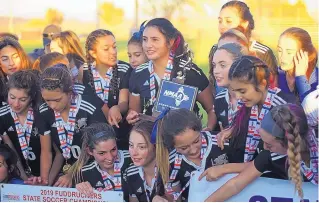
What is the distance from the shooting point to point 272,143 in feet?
11.8

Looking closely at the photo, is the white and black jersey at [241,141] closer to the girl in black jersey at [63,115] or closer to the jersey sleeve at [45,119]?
the girl in black jersey at [63,115]

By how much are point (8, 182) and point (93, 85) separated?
87cm

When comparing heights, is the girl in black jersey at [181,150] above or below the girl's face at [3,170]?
above

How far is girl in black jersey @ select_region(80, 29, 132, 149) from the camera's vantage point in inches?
157

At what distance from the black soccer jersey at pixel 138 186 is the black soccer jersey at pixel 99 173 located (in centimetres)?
3

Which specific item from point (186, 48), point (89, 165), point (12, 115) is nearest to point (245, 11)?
point (186, 48)

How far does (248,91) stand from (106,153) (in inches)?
39.2

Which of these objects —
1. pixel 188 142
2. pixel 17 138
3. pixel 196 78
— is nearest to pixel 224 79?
pixel 196 78

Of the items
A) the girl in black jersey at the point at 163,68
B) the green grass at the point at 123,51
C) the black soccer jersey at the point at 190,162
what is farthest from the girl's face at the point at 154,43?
the black soccer jersey at the point at 190,162

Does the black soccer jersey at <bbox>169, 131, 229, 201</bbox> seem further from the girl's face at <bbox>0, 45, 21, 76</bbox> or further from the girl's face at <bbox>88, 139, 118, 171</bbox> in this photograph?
the girl's face at <bbox>0, 45, 21, 76</bbox>

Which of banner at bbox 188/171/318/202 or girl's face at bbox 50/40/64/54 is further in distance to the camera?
girl's face at bbox 50/40/64/54

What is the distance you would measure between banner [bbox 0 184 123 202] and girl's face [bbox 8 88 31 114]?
1.67 feet

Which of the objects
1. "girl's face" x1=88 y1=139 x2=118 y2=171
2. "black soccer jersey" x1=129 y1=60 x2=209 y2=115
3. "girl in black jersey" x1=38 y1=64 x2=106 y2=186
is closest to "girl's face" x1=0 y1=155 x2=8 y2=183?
"girl in black jersey" x1=38 y1=64 x2=106 y2=186

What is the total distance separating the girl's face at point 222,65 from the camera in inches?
146
